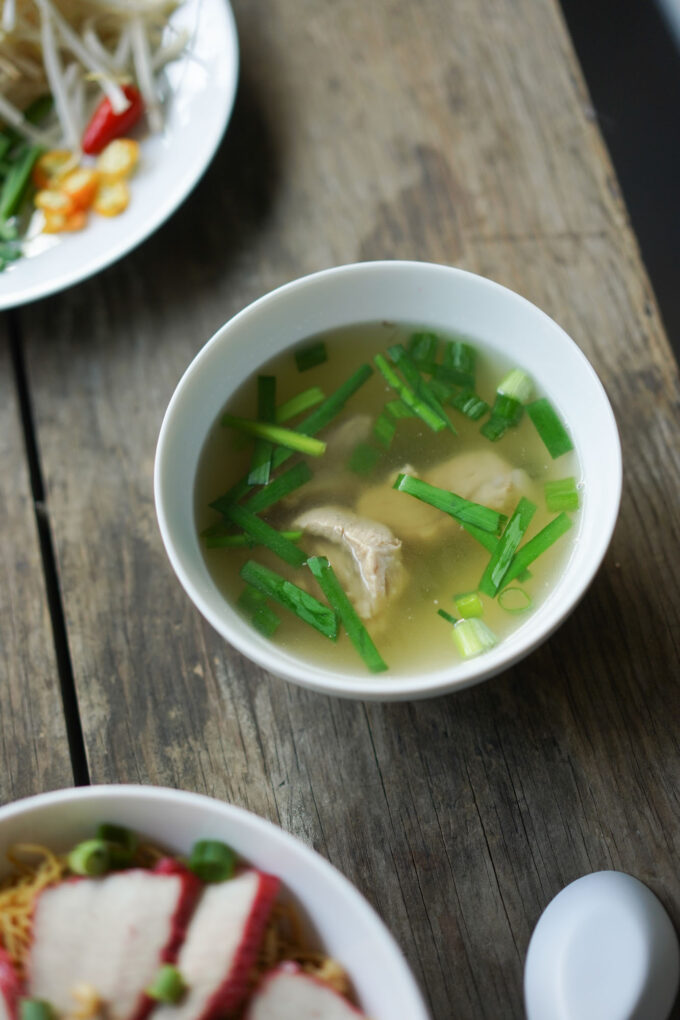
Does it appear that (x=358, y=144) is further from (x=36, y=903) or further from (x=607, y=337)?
(x=36, y=903)

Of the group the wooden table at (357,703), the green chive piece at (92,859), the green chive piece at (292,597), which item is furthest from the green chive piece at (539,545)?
the green chive piece at (92,859)

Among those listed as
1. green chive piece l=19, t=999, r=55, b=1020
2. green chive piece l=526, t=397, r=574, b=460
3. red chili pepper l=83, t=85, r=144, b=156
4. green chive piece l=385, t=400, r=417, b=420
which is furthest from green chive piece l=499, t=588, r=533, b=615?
red chili pepper l=83, t=85, r=144, b=156

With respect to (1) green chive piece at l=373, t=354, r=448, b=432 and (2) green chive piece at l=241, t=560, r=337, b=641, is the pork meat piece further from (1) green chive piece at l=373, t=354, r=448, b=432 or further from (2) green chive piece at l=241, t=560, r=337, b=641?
(1) green chive piece at l=373, t=354, r=448, b=432

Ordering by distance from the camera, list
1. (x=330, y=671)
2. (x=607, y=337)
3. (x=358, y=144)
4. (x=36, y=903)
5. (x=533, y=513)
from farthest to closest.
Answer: (x=358, y=144), (x=607, y=337), (x=533, y=513), (x=330, y=671), (x=36, y=903)

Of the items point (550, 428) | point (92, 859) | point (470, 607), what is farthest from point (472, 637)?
point (92, 859)

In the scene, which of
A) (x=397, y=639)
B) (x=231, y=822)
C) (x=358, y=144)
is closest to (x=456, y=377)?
(x=397, y=639)

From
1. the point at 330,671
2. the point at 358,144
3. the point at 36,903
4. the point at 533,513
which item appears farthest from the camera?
the point at 358,144
